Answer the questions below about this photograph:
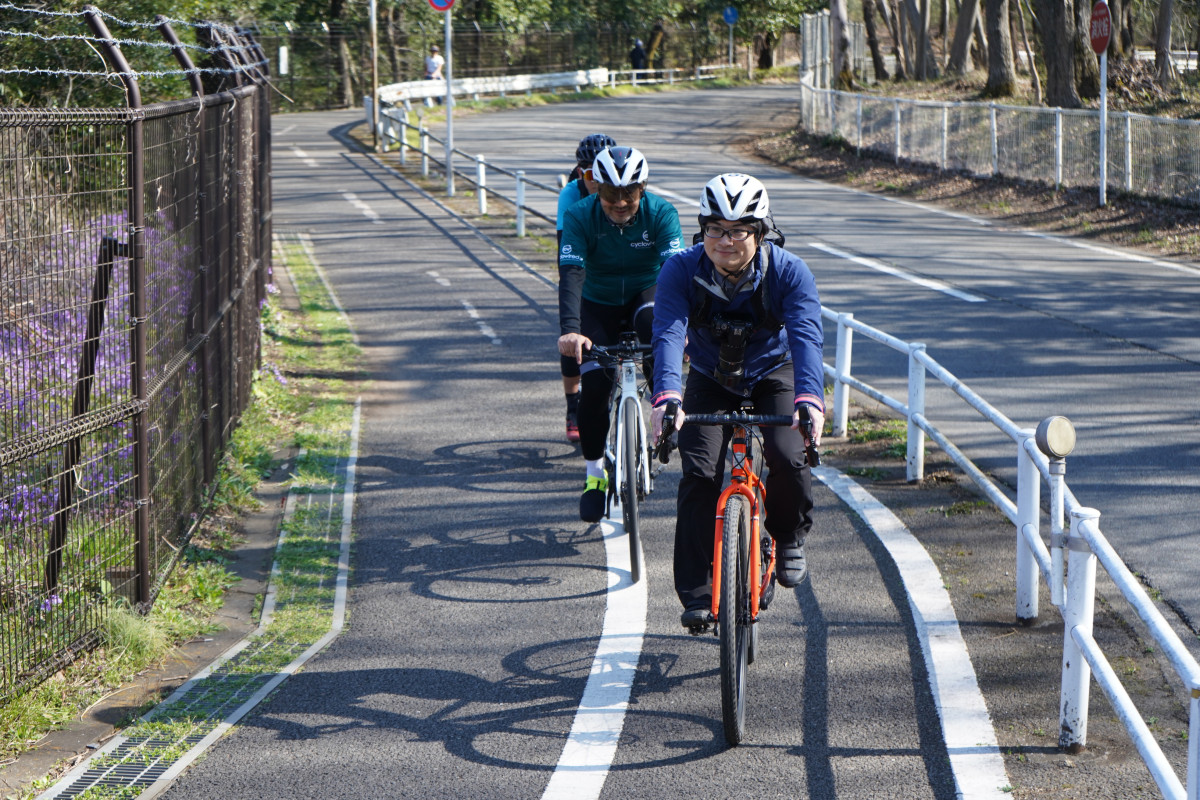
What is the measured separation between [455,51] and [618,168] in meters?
59.4

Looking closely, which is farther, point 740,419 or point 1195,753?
point 740,419

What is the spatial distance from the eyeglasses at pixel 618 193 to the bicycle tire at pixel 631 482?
1.06 m

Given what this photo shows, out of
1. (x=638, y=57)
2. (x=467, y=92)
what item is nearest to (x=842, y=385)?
(x=467, y=92)

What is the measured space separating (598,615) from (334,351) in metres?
7.71

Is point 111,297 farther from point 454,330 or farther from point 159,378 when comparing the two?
point 454,330

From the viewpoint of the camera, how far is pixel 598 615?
6.07 m

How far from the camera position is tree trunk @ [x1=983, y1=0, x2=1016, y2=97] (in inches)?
1304

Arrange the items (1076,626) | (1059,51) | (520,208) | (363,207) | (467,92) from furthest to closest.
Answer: (467,92) < (1059,51) < (363,207) < (520,208) < (1076,626)

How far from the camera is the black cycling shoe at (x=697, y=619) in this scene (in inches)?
189

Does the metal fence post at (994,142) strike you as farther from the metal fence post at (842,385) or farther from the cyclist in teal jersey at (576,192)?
the cyclist in teal jersey at (576,192)

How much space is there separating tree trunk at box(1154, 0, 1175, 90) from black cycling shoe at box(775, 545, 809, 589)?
2925 cm

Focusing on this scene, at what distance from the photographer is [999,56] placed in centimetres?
3344

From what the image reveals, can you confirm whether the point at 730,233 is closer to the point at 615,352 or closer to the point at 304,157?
the point at 615,352

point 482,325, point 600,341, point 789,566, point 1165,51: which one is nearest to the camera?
point 789,566
